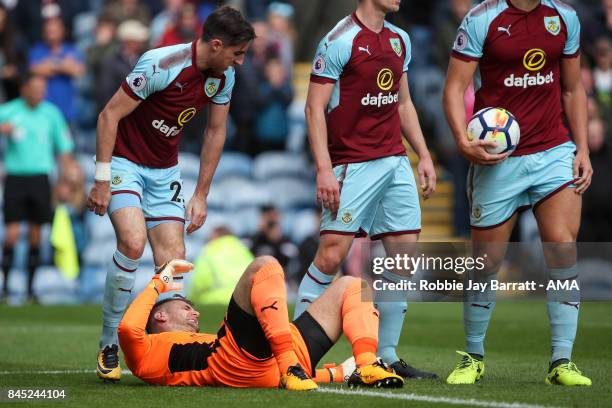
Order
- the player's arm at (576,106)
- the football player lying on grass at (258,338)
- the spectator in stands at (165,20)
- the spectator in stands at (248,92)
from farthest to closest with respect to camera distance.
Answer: the spectator in stands at (165,20) < the spectator in stands at (248,92) < the player's arm at (576,106) < the football player lying on grass at (258,338)

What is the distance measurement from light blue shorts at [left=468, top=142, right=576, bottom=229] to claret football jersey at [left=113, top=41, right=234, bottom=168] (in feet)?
6.51

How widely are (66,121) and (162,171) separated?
10.8m

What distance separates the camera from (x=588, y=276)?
1666 centimetres

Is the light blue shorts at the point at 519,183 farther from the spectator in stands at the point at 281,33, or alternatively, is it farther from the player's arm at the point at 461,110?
the spectator in stands at the point at 281,33

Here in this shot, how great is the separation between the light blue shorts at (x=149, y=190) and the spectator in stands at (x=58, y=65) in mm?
10489

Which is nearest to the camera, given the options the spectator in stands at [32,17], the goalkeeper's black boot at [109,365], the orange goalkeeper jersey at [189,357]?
the orange goalkeeper jersey at [189,357]

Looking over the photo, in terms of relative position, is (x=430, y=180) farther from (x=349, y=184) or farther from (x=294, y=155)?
(x=294, y=155)

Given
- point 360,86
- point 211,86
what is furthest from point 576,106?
point 211,86

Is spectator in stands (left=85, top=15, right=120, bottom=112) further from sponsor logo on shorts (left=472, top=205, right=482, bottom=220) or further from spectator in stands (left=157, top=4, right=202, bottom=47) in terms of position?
sponsor logo on shorts (left=472, top=205, right=482, bottom=220)

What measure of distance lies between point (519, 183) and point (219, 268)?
907 centimetres

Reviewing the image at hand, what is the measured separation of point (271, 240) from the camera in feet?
58.2

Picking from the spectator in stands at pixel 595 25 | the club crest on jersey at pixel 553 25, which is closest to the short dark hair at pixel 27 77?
the spectator in stands at pixel 595 25

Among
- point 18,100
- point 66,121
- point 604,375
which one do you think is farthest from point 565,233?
point 66,121

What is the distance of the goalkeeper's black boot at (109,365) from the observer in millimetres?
8172
